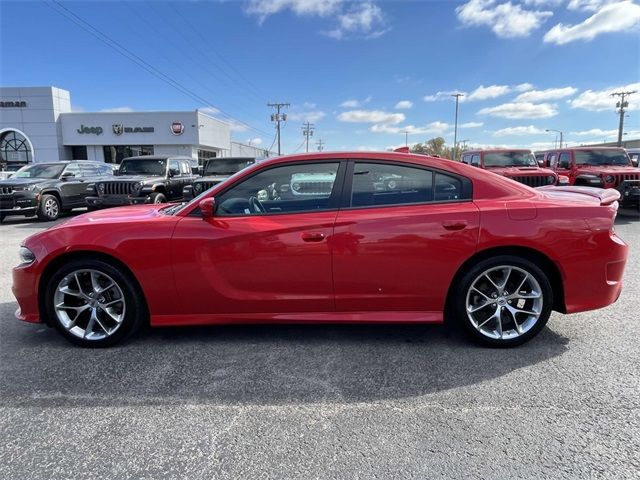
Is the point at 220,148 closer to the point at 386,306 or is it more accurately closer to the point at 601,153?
the point at 601,153

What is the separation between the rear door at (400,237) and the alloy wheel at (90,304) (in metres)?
1.86

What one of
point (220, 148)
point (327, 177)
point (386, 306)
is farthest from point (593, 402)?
point (220, 148)

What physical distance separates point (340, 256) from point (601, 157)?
12.7 metres

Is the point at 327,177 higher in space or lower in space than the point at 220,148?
lower

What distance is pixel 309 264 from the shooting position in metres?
3.33

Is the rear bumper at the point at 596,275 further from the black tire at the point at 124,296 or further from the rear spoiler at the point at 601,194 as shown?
the black tire at the point at 124,296

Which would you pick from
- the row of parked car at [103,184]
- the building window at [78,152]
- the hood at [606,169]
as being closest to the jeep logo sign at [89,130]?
the building window at [78,152]

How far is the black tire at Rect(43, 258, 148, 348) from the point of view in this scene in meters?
3.45

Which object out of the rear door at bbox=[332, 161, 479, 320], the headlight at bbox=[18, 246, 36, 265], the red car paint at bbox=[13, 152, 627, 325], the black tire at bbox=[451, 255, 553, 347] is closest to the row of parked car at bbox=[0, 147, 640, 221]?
the headlight at bbox=[18, 246, 36, 265]

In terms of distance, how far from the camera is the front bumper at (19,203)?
11281 mm

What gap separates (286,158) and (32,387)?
252 cm

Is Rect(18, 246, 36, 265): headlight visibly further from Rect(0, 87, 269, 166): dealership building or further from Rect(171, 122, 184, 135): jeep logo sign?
Rect(171, 122, 184, 135): jeep logo sign

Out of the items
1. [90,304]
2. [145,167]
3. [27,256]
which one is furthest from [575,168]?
[27,256]

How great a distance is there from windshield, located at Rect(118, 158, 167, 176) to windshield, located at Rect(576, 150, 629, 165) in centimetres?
1222
